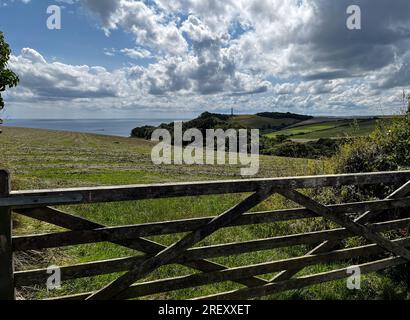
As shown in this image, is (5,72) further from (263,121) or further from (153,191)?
(263,121)

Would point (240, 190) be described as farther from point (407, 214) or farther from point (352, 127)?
point (352, 127)

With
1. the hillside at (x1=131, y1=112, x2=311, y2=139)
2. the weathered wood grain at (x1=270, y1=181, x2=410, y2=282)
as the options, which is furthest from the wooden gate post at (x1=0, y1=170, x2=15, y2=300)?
the hillside at (x1=131, y1=112, x2=311, y2=139)

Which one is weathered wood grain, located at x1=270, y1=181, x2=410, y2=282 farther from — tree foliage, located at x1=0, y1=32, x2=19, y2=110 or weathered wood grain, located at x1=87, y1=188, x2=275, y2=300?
tree foliage, located at x1=0, y1=32, x2=19, y2=110

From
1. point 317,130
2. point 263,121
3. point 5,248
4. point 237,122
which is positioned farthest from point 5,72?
point 263,121

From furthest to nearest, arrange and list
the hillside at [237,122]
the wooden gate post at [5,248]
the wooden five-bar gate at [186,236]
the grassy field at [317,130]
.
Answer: the grassy field at [317,130], the hillside at [237,122], the wooden five-bar gate at [186,236], the wooden gate post at [5,248]

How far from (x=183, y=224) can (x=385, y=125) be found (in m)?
7.68

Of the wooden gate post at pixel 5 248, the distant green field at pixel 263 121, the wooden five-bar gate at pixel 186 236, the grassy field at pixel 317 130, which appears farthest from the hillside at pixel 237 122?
the wooden gate post at pixel 5 248

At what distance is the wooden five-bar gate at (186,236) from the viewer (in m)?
3.90

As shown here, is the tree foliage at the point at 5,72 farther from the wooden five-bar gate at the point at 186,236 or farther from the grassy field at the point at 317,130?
the grassy field at the point at 317,130

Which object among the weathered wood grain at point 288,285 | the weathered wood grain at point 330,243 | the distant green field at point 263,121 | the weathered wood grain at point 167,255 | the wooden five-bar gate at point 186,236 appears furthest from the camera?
the distant green field at point 263,121

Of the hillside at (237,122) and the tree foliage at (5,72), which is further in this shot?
the hillside at (237,122)

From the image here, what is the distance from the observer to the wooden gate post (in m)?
3.71

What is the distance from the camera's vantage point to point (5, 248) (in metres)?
3.83
